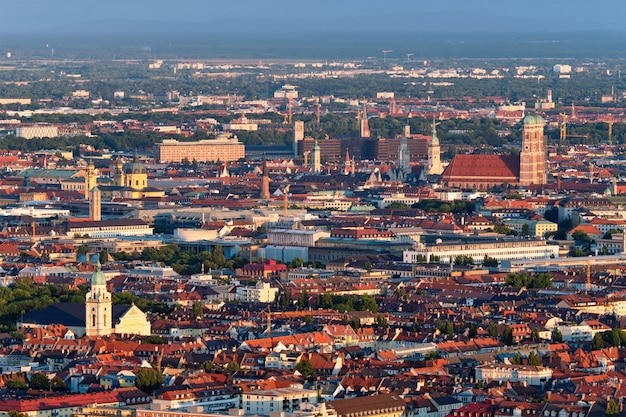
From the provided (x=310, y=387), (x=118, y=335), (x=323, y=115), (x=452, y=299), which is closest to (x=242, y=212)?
(x=452, y=299)

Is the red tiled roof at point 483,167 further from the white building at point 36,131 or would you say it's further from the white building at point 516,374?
the white building at point 516,374

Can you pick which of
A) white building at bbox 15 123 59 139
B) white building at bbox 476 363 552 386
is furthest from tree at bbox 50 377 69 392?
white building at bbox 15 123 59 139

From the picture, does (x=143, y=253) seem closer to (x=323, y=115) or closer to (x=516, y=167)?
(x=516, y=167)

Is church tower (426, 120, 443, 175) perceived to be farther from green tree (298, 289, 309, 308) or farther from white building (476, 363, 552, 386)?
white building (476, 363, 552, 386)

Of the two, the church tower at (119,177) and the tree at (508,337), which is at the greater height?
the tree at (508,337)

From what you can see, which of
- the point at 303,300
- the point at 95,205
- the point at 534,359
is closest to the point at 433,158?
the point at 95,205

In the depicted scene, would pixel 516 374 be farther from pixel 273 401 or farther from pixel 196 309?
pixel 196 309

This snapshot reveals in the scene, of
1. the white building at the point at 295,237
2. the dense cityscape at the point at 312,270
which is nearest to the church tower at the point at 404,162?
the dense cityscape at the point at 312,270
